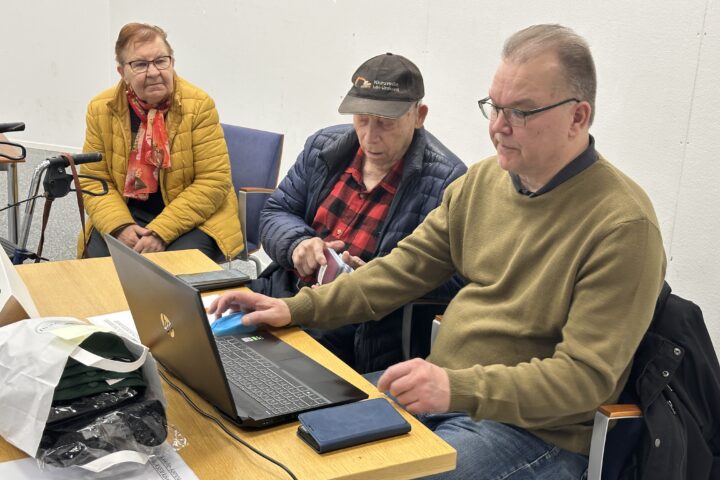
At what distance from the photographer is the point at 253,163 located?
318cm

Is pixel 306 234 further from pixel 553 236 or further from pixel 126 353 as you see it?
pixel 126 353

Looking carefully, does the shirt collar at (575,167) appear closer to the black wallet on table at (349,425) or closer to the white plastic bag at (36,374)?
the black wallet on table at (349,425)

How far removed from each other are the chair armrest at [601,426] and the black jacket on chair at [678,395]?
0.12ft

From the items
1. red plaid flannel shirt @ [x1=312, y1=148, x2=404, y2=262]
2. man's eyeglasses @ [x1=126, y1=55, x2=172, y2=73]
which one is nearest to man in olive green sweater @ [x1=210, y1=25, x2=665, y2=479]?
red plaid flannel shirt @ [x1=312, y1=148, x2=404, y2=262]

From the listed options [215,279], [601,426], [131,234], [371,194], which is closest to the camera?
[601,426]

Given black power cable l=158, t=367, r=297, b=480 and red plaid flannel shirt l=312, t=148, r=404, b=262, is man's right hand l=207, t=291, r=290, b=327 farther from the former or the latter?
red plaid flannel shirt l=312, t=148, r=404, b=262

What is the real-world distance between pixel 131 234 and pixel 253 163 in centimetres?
57

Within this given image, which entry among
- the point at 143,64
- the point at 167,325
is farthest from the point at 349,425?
the point at 143,64

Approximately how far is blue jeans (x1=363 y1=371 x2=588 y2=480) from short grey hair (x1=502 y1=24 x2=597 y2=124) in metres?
0.65

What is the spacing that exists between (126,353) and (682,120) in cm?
161

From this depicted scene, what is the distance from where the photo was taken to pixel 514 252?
1.65 meters

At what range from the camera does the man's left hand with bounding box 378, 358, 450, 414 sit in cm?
132

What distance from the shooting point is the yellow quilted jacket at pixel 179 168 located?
9.65 ft

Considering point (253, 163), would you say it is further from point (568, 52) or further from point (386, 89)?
point (568, 52)
